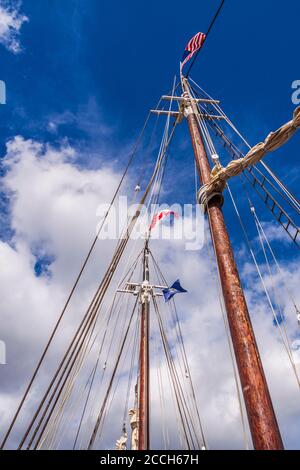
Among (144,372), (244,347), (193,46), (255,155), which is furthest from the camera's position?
(144,372)

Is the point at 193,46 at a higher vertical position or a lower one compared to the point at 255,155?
higher

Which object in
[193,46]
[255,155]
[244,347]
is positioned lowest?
[244,347]

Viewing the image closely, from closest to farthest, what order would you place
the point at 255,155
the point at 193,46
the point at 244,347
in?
the point at 244,347 → the point at 255,155 → the point at 193,46

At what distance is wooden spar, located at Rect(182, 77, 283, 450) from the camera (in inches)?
155

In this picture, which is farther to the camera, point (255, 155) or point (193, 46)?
point (193, 46)

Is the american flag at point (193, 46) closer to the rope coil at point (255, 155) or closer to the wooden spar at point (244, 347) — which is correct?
the rope coil at point (255, 155)

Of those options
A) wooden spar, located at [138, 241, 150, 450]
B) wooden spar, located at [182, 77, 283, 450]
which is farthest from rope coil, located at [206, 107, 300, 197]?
wooden spar, located at [138, 241, 150, 450]

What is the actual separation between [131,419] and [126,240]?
15.5 metres

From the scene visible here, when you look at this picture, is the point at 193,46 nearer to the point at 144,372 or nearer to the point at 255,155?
the point at 255,155

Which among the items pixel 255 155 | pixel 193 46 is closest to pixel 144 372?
pixel 255 155

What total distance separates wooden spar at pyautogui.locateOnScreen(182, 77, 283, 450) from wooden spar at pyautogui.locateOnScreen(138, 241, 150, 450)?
11748 millimetres

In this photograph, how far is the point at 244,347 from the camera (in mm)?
4734

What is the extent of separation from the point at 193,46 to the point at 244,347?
11.0 metres
